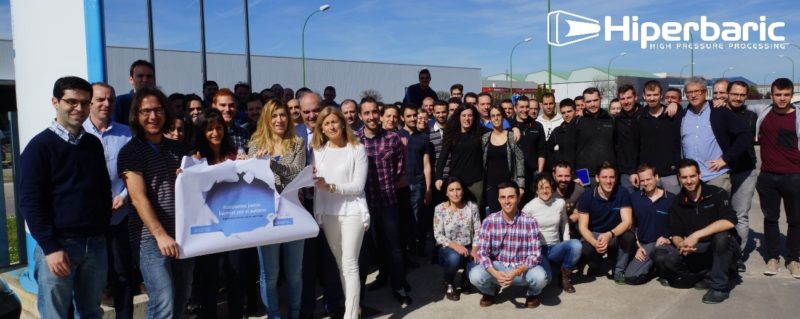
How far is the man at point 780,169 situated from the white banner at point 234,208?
485 centimetres

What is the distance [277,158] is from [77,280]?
4.66ft

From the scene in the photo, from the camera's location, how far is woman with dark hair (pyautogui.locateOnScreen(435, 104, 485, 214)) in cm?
607

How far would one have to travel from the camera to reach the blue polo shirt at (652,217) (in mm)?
5754

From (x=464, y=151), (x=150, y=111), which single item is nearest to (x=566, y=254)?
(x=464, y=151)

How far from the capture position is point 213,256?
4.26 metres

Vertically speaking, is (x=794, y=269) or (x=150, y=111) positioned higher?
(x=150, y=111)

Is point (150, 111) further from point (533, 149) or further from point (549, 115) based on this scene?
point (549, 115)

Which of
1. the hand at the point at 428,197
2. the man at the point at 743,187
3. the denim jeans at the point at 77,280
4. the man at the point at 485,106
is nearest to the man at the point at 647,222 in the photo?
the man at the point at 743,187

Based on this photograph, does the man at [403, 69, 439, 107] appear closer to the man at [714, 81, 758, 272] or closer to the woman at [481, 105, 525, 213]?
the woman at [481, 105, 525, 213]

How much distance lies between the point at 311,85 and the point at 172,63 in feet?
40.9

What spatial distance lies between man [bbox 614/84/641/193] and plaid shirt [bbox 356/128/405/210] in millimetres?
2754

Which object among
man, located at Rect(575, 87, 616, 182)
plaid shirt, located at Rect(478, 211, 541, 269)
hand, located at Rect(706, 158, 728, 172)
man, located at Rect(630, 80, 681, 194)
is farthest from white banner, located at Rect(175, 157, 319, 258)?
hand, located at Rect(706, 158, 728, 172)

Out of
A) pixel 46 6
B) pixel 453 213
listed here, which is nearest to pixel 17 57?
pixel 46 6

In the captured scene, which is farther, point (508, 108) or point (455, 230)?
point (508, 108)
